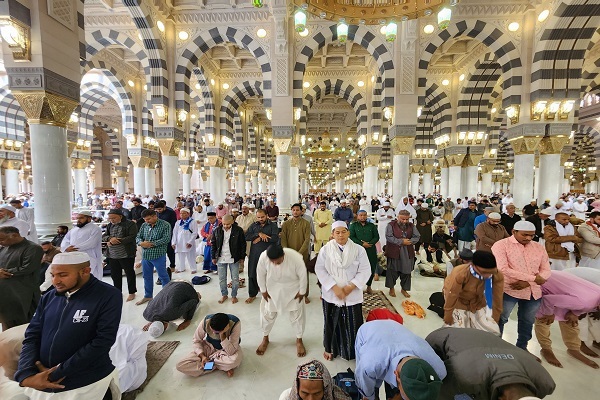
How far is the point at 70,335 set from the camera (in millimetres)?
1657

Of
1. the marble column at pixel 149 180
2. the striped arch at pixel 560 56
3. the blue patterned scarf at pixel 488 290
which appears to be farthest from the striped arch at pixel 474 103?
the marble column at pixel 149 180

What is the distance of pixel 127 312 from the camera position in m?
3.91

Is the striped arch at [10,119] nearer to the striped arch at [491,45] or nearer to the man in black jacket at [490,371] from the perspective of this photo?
the striped arch at [491,45]

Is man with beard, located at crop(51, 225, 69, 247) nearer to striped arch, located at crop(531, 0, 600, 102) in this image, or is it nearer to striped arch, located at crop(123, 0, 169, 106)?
striped arch, located at crop(123, 0, 169, 106)

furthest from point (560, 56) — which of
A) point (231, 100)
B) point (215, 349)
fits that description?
point (231, 100)

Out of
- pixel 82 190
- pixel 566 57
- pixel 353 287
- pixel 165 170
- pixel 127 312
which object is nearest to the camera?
pixel 353 287

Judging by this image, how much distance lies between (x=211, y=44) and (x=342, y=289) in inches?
397

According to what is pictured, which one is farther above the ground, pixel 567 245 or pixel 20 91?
pixel 20 91

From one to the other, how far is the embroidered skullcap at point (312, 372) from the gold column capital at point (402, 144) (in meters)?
8.77

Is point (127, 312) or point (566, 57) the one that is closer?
point (127, 312)

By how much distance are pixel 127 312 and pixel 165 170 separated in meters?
7.21

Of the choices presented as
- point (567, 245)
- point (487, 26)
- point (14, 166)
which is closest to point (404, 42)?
point (487, 26)

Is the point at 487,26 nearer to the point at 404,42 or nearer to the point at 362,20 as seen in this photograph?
the point at 404,42

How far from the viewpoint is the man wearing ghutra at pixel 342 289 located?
2752mm
